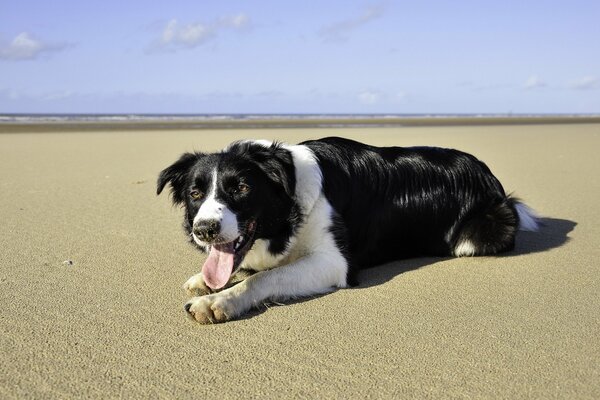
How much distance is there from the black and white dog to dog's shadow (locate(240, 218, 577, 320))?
7cm

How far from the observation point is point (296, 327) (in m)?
3.63

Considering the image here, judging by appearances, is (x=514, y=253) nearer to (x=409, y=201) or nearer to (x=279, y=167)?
(x=409, y=201)

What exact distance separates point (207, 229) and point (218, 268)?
41cm

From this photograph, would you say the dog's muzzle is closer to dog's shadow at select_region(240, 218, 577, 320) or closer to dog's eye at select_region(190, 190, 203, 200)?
dog's eye at select_region(190, 190, 203, 200)

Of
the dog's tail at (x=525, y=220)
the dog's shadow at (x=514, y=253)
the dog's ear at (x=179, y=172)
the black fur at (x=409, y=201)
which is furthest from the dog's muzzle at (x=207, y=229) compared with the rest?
the dog's tail at (x=525, y=220)

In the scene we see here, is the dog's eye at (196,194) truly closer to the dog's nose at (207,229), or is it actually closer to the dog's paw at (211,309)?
the dog's nose at (207,229)

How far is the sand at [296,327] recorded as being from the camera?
283cm

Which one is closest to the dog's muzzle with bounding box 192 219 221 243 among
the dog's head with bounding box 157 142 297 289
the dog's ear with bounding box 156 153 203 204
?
the dog's head with bounding box 157 142 297 289

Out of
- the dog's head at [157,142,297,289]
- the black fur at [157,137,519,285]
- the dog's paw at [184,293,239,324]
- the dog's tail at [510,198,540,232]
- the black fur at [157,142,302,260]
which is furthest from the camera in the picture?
the dog's tail at [510,198,540,232]

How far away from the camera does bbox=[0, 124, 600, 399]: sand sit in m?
2.83

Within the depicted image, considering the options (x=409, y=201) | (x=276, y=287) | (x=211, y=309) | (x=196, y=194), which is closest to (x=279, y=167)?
(x=196, y=194)

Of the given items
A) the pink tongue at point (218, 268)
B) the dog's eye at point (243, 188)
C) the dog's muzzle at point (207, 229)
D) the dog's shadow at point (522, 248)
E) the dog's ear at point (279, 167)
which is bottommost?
the dog's shadow at point (522, 248)

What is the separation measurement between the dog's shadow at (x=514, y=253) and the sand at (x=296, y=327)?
3 centimetres

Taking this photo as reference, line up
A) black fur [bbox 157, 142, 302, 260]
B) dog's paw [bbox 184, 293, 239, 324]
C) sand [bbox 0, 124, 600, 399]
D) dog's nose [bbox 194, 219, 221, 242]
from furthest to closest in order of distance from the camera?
1. black fur [bbox 157, 142, 302, 260]
2. dog's nose [bbox 194, 219, 221, 242]
3. dog's paw [bbox 184, 293, 239, 324]
4. sand [bbox 0, 124, 600, 399]
